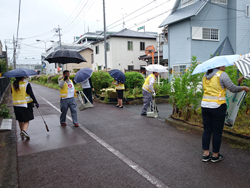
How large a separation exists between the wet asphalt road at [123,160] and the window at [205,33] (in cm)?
1303

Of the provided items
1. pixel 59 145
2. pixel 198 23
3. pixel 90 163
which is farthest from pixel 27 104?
pixel 198 23

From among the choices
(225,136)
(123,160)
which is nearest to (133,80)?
(225,136)

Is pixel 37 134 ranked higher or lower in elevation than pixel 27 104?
lower

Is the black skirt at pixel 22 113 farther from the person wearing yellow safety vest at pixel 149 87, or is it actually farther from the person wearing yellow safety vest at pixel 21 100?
the person wearing yellow safety vest at pixel 149 87

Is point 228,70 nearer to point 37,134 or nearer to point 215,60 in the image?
point 215,60

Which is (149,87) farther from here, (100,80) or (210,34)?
(210,34)

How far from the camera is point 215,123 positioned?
411cm

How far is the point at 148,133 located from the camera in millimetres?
6312

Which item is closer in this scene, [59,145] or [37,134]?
[59,145]

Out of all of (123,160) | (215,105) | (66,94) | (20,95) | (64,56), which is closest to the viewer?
(215,105)

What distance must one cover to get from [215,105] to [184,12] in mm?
16227

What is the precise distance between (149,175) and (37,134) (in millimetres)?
4066

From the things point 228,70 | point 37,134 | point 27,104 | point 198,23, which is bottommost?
point 37,134

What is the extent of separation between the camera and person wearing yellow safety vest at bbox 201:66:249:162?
4034 mm
